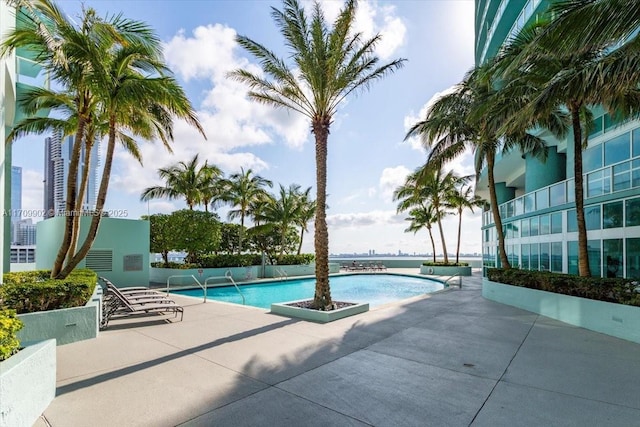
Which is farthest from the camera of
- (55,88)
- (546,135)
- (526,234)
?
(546,135)

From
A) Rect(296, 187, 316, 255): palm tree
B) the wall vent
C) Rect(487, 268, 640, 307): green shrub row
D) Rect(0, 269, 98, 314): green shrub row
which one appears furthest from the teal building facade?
the wall vent

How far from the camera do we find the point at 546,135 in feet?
57.7

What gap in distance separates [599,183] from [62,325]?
16.6 metres

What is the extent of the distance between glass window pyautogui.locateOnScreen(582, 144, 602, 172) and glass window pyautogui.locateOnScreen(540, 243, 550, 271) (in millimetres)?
3936

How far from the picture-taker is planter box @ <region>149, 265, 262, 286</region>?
60.1 feet

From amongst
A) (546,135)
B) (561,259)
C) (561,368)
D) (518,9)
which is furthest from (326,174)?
(518,9)

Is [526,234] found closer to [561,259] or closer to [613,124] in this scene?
[561,259]

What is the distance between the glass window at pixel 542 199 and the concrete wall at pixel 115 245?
18.5 metres

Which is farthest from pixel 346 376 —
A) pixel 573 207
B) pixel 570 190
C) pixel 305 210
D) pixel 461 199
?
pixel 461 199

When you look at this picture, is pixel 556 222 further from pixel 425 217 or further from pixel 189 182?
pixel 189 182

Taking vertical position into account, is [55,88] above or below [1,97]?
above

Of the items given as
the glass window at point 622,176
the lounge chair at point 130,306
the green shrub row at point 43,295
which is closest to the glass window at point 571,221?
the glass window at point 622,176

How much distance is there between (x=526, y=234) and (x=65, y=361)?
1818 cm

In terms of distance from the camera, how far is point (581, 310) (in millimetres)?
8141
